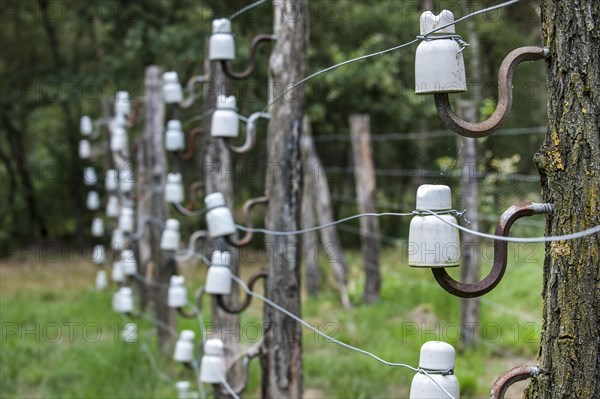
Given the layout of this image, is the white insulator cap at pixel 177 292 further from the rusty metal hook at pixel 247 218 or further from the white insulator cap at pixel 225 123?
the white insulator cap at pixel 225 123

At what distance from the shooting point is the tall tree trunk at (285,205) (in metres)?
3.81

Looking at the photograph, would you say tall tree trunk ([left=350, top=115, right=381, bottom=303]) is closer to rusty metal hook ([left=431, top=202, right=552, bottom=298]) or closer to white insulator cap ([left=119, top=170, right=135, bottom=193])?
white insulator cap ([left=119, top=170, right=135, bottom=193])

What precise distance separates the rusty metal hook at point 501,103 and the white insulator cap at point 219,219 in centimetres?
188

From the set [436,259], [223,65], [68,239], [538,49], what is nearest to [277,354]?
[223,65]

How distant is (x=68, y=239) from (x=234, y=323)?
12559mm

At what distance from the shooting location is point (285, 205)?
382 centimetres

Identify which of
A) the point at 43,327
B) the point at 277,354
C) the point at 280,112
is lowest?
Result: the point at 43,327

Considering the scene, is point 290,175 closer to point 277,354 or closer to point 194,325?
point 277,354

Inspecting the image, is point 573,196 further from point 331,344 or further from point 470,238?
point 331,344

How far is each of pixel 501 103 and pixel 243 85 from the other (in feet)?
29.8

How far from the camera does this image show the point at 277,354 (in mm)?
3809

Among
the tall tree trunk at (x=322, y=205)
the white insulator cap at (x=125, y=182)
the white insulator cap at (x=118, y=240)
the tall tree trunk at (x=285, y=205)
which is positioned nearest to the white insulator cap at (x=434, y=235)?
the tall tree trunk at (x=285, y=205)

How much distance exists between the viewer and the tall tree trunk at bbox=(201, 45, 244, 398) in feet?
15.8

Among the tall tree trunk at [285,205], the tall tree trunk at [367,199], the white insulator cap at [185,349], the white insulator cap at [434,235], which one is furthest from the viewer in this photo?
the tall tree trunk at [367,199]
